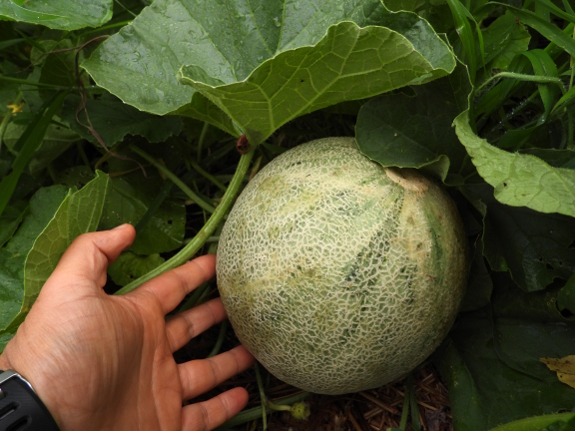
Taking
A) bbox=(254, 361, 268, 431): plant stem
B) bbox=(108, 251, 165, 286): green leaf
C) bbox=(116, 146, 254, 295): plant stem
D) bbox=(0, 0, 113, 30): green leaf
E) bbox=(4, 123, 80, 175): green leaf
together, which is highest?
bbox=(0, 0, 113, 30): green leaf

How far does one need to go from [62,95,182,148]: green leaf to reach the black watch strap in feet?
2.22

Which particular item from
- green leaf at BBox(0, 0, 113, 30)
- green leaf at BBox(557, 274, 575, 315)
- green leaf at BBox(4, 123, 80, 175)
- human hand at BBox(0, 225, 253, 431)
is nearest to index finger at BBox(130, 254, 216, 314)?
human hand at BBox(0, 225, 253, 431)

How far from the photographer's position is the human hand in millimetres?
1129

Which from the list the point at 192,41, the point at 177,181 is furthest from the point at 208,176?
the point at 192,41

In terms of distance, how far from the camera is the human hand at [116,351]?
3.70ft

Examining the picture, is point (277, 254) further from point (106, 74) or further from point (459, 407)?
point (459, 407)

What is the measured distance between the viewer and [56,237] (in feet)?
4.06

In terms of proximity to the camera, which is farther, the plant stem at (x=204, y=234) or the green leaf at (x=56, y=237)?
the plant stem at (x=204, y=234)

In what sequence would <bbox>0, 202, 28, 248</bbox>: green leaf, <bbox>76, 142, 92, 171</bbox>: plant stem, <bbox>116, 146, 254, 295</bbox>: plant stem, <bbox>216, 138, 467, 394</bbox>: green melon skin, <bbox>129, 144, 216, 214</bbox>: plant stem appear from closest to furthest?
<bbox>216, 138, 467, 394</bbox>: green melon skin
<bbox>116, 146, 254, 295</bbox>: plant stem
<bbox>0, 202, 28, 248</bbox>: green leaf
<bbox>129, 144, 216, 214</bbox>: plant stem
<bbox>76, 142, 92, 171</bbox>: plant stem

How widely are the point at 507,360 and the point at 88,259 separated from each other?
3.70 feet

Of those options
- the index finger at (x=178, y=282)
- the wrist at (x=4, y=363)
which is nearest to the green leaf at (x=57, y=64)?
the index finger at (x=178, y=282)

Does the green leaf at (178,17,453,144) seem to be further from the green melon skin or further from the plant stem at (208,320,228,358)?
the plant stem at (208,320,228,358)

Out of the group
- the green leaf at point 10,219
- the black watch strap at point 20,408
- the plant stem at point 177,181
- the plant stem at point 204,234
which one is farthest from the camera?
the plant stem at point 177,181

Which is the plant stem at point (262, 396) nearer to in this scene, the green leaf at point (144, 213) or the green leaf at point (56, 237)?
the green leaf at point (144, 213)
